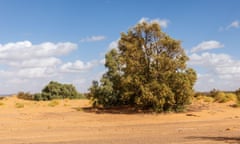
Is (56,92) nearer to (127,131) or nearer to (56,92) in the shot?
(56,92)

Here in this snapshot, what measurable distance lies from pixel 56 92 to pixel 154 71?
92.3 ft

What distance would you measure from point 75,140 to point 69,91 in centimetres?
4234

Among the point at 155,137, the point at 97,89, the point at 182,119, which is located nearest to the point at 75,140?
the point at 155,137

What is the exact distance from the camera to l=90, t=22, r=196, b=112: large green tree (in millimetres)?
30328

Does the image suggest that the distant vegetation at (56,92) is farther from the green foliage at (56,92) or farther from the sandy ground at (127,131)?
the sandy ground at (127,131)

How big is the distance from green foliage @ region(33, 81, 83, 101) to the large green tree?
24.7 m

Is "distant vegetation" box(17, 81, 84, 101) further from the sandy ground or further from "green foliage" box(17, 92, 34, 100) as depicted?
the sandy ground

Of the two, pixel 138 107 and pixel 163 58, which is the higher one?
pixel 163 58

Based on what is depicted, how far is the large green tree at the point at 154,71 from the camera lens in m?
30.3

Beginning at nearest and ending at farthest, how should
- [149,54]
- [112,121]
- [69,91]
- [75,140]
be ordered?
[75,140], [112,121], [149,54], [69,91]

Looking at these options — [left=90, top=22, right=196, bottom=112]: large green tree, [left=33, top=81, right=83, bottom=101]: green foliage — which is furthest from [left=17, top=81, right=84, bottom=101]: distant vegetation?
[left=90, top=22, right=196, bottom=112]: large green tree

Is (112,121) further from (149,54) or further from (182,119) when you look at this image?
(149,54)

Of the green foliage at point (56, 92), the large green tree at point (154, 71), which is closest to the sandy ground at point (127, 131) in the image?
the large green tree at point (154, 71)

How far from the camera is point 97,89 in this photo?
117 ft
